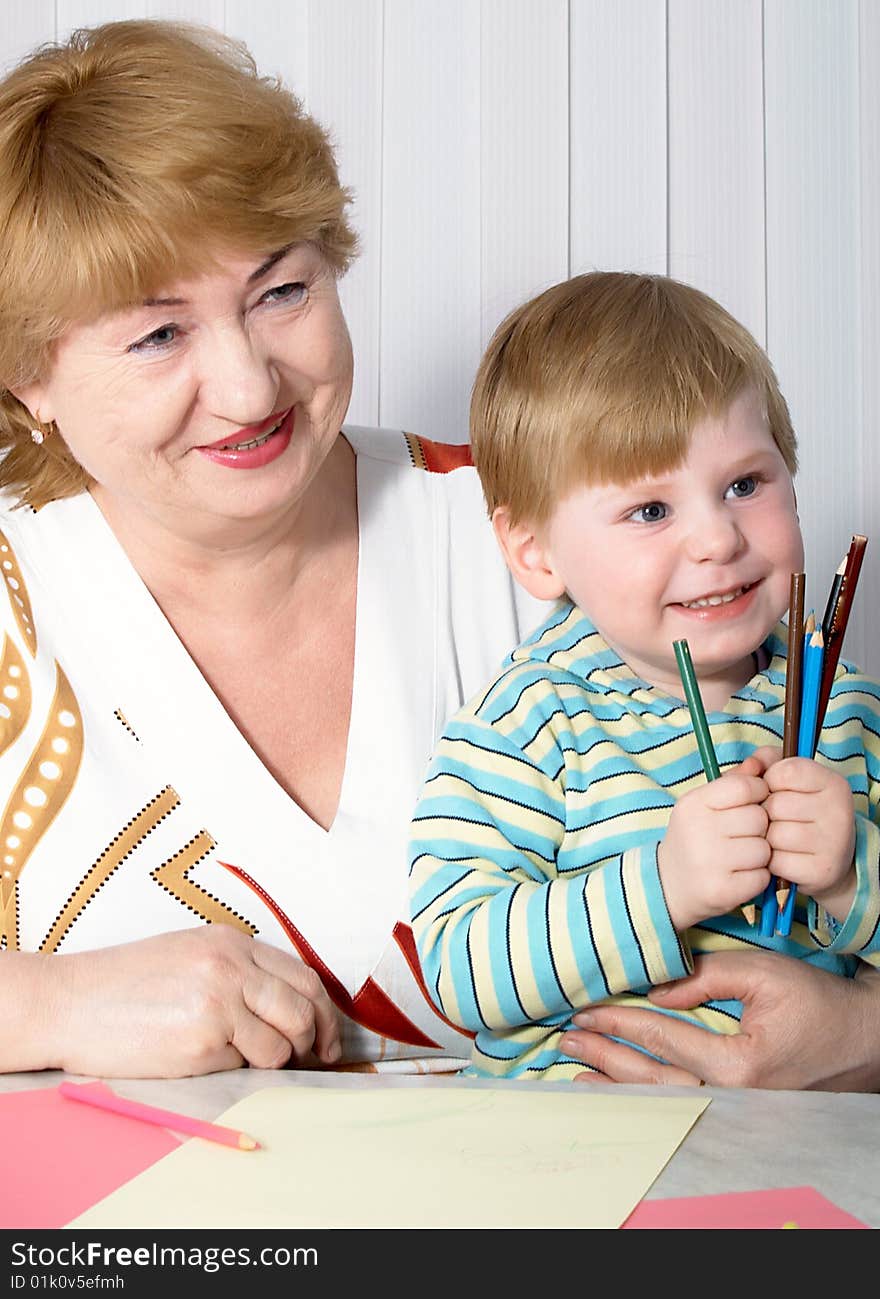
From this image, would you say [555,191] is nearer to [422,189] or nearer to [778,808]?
[422,189]

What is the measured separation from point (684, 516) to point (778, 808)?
0.80ft

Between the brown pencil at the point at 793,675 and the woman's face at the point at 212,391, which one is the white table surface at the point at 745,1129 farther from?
the woman's face at the point at 212,391

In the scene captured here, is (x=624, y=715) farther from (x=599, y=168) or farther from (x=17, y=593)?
(x=599, y=168)

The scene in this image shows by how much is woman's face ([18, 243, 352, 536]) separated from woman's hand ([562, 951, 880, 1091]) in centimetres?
57

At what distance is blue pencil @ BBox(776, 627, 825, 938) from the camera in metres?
1.03

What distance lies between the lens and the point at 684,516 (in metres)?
1.14

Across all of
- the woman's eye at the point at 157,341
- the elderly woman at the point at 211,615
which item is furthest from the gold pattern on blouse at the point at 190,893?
the woman's eye at the point at 157,341

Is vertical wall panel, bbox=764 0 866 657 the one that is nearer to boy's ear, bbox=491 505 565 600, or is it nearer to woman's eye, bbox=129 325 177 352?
boy's ear, bbox=491 505 565 600

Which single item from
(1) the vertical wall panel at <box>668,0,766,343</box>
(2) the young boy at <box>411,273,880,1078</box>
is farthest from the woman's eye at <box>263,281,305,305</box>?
(1) the vertical wall panel at <box>668,0,766,343</box>

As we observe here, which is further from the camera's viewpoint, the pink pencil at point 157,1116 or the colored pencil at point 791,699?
the colored pencil at point 791,699

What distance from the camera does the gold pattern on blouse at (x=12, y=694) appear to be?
1386 millimetres

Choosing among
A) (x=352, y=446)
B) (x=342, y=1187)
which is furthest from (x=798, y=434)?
(x=342, y=1187)

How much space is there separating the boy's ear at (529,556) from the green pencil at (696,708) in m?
Result: 0.20
